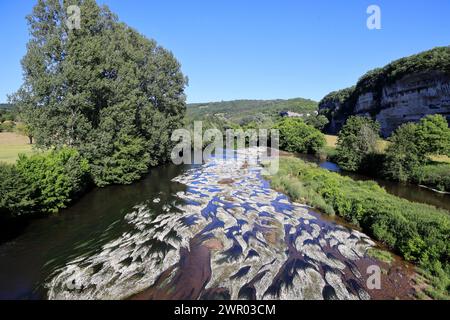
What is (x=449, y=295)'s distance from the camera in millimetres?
11250

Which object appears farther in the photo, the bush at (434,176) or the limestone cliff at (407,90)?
the limestone cliff at (407,90)

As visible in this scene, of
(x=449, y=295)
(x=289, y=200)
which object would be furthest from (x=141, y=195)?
(x=449, y=295)

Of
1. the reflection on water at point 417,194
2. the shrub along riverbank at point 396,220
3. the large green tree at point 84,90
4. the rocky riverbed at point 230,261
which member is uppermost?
the large green tree at point 84,90

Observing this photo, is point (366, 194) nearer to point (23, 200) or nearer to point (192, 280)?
point (192, 280)

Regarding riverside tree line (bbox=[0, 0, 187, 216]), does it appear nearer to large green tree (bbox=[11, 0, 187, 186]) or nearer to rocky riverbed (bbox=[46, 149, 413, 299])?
large green tree (bbox=[11, 0, 187, 186])

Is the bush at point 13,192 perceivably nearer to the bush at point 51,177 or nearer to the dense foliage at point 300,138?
the bush at point 51,177

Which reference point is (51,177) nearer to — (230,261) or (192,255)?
(192,255)

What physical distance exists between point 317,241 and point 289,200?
880 cm

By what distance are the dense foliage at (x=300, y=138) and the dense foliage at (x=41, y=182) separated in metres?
56.6

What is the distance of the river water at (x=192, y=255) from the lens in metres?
11.4

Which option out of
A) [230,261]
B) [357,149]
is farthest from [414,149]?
[230,261]

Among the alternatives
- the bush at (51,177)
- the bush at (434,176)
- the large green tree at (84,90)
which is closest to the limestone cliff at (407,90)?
the bush at (434,176)

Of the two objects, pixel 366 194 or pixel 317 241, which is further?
pixel 366 194

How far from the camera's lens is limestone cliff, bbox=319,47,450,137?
65.2 metres
